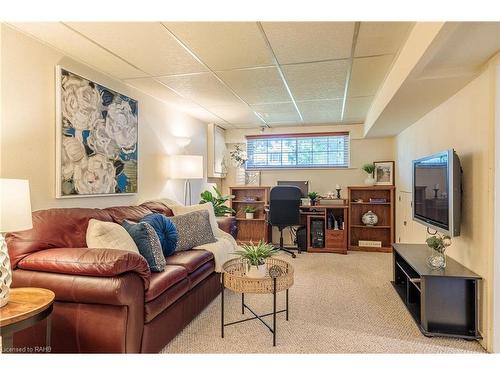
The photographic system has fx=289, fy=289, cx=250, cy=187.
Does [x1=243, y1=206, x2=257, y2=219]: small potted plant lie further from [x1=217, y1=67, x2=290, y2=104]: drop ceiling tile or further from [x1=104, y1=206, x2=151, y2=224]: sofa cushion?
[x1=104, y1=206, x2=151, y2=224]: sofa cushion

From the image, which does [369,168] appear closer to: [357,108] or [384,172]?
[384,172]

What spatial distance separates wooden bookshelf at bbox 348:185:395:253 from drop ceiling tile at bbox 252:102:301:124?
152cm

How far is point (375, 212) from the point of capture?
4.89 meters

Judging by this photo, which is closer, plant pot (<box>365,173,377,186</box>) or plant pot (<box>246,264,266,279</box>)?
plant pot (<box>246,264,266,279</box>)

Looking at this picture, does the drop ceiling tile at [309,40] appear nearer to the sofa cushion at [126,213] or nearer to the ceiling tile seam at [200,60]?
the ceiling tile seam at [200,60]

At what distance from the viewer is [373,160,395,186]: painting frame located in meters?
4.86

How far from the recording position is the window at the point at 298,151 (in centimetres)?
524

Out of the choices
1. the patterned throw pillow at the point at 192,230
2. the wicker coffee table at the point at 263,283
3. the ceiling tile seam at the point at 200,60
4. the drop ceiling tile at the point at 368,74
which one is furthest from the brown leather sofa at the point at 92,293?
the drop ceiling tile at the point at 368,74

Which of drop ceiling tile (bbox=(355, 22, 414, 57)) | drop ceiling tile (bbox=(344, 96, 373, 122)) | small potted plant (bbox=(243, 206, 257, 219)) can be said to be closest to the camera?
drop ceiling tile (bbox=(355, 22, 414, 57))

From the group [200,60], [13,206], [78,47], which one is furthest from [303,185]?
[13,206]

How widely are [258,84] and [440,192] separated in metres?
1.98

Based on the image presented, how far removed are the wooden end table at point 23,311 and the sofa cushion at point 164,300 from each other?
51 centimetres

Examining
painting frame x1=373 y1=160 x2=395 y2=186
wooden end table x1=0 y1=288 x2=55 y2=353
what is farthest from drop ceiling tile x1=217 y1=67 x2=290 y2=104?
painting frame x1=373 y1=160 x2=395 y2=186

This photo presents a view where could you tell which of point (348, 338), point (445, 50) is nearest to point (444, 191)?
point (445, 50)
